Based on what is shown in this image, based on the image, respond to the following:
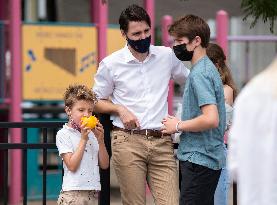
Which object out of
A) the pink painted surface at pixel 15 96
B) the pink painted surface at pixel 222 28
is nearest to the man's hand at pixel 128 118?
the pink painted surface at pixel 15 96

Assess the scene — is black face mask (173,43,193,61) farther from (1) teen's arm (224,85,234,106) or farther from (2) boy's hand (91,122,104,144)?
(1) teen's arm (224,85,234,106)

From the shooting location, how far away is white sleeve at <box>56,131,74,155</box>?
4305 millimetres

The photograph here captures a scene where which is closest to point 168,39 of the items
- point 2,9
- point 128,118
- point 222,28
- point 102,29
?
point 222,28

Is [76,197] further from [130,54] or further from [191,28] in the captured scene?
[191,28]

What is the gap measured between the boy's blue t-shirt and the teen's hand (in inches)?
2.2

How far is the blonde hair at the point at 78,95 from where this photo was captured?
14.1 feet

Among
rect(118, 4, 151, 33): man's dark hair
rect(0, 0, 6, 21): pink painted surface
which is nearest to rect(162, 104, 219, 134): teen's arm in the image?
rect(118, 4, 151, 33): man's dark hair

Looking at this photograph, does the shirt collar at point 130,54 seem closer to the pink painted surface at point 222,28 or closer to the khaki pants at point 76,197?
the khaki pants at point 76,197

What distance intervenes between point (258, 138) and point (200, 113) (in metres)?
1.70

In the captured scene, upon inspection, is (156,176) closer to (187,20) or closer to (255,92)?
(187,20)

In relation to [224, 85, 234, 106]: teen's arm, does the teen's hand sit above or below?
below

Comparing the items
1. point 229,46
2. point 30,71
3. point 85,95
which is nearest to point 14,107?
point 30,71

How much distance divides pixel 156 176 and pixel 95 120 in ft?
1.36

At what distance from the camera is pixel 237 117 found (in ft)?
7.40
